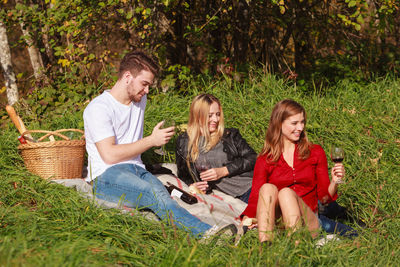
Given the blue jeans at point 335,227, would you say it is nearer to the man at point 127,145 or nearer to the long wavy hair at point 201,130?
the man at point 127,145

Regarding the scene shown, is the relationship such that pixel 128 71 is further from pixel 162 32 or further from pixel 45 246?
pixel 162 32

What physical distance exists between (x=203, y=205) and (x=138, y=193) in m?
0.74

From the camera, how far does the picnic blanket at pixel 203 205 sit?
4066mm

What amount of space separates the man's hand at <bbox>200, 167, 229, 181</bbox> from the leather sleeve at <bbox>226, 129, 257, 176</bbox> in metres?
0.07

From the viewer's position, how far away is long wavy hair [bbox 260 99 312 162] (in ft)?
13.3

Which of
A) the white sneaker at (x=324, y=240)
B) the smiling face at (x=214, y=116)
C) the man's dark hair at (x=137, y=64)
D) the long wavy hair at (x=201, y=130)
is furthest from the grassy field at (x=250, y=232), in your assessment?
the man's dark hair at (x=137, y=64)

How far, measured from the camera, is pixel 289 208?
3520mm

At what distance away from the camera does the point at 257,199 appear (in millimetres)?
3992

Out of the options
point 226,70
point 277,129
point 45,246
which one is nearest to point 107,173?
point 45,246

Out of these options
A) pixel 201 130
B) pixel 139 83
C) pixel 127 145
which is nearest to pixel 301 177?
pixel 201 130

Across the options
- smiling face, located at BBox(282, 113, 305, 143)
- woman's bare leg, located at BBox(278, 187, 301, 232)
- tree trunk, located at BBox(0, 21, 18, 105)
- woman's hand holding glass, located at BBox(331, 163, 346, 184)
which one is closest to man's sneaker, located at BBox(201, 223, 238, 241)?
woman's bare leg, located at BBox(278, 187, 301, 232)

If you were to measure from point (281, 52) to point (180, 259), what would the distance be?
21.4 feet

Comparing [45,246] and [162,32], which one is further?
[162,32]

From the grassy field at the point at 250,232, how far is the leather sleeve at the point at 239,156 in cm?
89
